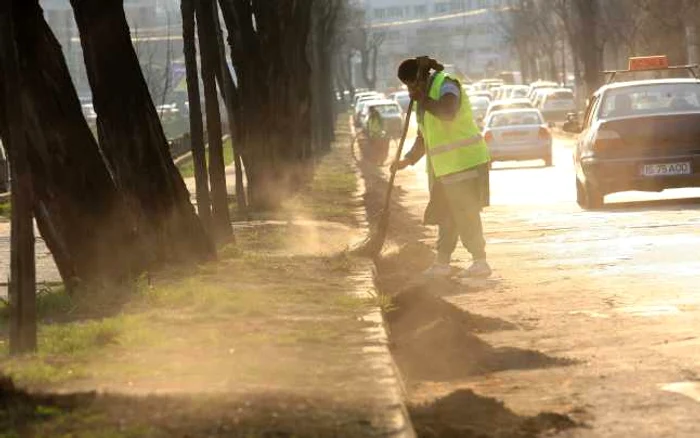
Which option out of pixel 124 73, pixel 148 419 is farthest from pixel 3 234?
pixel 148 419

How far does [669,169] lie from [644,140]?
45 cm

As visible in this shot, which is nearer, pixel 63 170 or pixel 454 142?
pixel 63 170

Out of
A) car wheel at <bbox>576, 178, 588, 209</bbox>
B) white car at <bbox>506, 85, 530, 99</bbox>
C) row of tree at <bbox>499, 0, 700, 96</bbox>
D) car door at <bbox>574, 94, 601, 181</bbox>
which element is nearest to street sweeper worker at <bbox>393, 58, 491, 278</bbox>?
car door at <bbox>574, 94, 601, 181</bbox>

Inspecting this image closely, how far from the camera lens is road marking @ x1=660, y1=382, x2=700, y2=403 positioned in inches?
309

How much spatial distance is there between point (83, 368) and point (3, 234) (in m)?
12.1

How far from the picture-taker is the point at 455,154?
13.9m

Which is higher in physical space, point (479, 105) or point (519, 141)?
point (519, 141)

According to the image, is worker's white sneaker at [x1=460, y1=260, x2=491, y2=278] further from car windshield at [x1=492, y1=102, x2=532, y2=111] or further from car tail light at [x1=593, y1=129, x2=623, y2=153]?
car windshield at [x1=492, y1=102, x2=532, y2=111]

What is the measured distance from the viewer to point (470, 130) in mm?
13953

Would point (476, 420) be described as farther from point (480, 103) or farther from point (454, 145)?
point (480, 103)

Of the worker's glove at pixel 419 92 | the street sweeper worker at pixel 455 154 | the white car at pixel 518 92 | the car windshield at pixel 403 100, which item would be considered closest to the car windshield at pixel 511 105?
the street sweeper worker at pixel 455 154

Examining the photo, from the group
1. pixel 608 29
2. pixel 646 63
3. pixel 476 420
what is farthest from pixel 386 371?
pixel 608 29

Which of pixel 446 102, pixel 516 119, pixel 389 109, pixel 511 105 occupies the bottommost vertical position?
pixel 389 109

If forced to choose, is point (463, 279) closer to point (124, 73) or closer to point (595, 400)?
point (124, 73)
